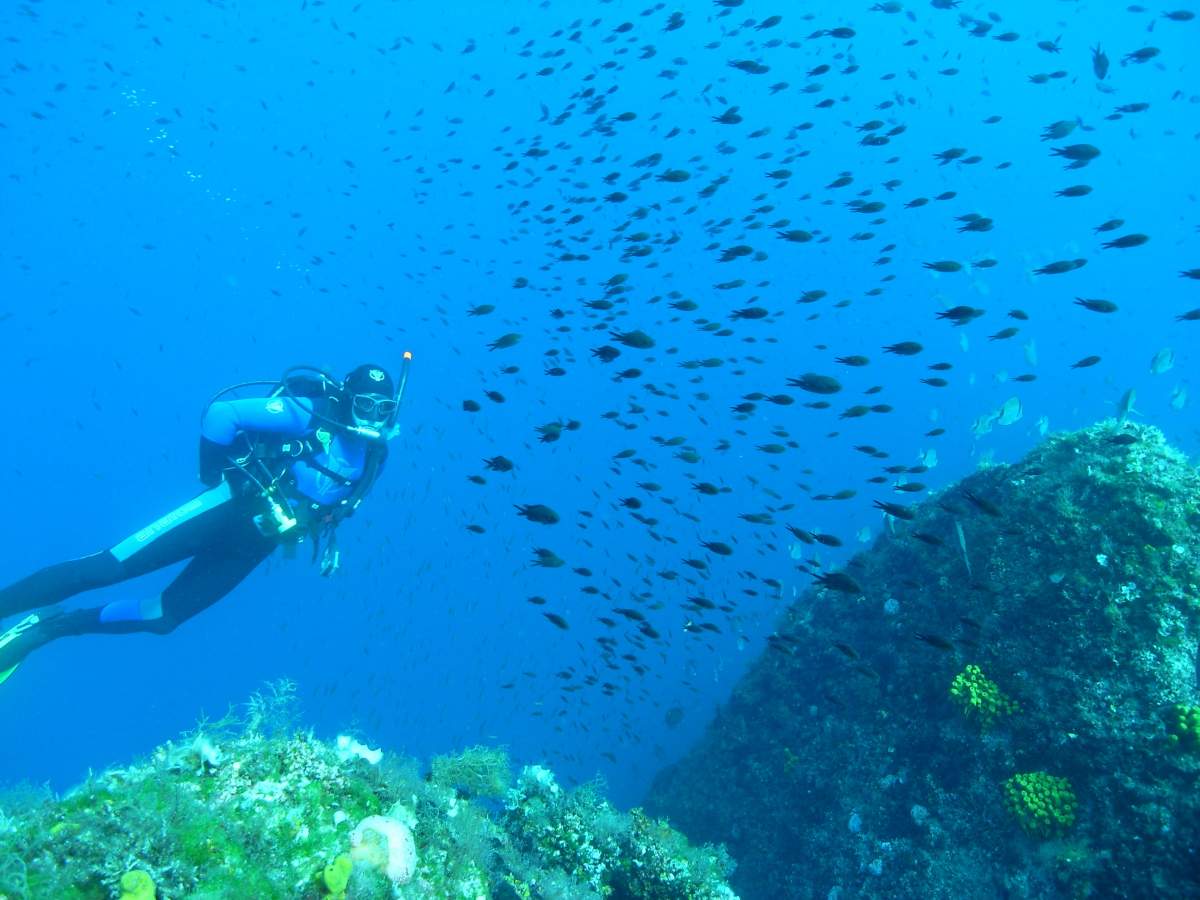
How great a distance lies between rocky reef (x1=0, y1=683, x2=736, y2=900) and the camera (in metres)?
3.42

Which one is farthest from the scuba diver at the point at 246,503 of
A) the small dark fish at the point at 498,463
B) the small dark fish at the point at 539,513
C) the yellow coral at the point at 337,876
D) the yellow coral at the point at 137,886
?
the yellow coral at the point at 137,886

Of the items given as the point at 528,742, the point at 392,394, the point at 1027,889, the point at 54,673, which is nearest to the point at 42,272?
the point at 54,673

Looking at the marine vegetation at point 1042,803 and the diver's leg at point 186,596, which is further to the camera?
the diver's leg at point 186,596

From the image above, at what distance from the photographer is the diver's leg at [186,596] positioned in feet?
27.6

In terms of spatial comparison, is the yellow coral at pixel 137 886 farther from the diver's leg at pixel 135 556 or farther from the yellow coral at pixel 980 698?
the yellow coral at pixel 980 698

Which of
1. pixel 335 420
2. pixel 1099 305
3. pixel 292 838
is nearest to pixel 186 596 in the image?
pixel 335 420

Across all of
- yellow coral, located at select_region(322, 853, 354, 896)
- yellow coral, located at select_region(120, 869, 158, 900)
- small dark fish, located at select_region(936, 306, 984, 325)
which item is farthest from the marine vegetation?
yellow coral, located at select_region(120, 869, 158, 900)

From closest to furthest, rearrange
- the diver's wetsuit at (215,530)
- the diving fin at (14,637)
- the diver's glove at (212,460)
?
the diving fin at (14,637) < the diver's wetsuit at (215,530) < the diver's glove at (212,460)

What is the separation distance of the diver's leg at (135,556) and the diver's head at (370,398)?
194 cm

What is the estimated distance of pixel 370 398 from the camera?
8.62 metres

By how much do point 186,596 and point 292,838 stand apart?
5.77 m

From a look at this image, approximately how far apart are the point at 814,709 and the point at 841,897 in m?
2.80

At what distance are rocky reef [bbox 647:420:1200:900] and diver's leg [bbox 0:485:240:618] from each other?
7.46 metres

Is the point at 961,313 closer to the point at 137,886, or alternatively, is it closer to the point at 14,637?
the point at 137,886
